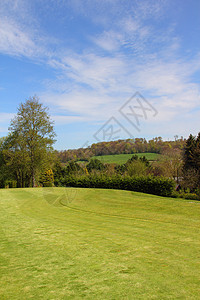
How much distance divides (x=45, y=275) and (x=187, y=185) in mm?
33360

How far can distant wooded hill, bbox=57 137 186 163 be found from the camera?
116ft

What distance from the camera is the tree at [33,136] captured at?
3002 centimetres

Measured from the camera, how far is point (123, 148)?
47969mm

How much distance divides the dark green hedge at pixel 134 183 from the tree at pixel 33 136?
652 cm

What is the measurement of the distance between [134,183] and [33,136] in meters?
15.3

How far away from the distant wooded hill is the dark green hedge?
768 cm

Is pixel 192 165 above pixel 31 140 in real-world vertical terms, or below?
below

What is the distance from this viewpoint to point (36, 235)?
21.1 feet

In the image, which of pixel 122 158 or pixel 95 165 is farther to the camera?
pixel 122 158

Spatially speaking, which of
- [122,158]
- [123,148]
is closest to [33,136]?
[123,148]

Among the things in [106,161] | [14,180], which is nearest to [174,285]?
[14,180]

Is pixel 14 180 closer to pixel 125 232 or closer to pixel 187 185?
pixel 187 185

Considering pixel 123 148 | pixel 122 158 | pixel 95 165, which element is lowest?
pixel 95 165

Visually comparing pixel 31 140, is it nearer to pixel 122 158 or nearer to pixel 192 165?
pixel 192 165
